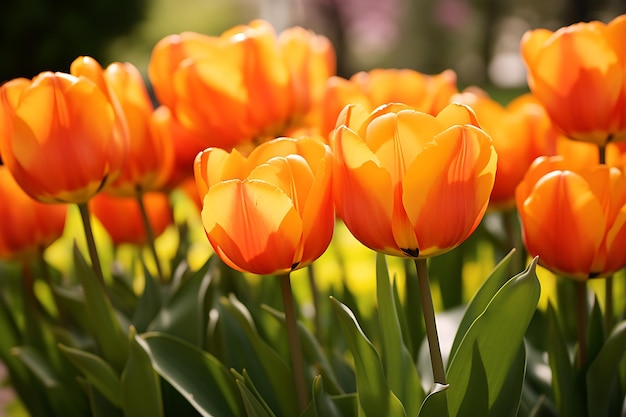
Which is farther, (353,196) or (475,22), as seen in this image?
(475,22)

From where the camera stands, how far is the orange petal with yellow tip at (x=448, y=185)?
0.66 metres

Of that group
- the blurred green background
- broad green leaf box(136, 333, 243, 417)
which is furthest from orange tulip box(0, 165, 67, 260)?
the blurred green background

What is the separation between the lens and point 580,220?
2.66ft

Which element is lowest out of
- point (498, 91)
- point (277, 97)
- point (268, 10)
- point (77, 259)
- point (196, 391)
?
point (498, 91)

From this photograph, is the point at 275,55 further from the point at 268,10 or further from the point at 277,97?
the point at 268,10

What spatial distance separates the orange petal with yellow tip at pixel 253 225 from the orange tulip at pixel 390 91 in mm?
477

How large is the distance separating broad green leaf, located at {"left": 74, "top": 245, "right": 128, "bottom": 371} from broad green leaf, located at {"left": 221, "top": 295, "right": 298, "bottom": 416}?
14 centimetres

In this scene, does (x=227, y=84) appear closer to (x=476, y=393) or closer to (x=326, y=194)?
(x=326, y=194)

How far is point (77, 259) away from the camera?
0.95 metres

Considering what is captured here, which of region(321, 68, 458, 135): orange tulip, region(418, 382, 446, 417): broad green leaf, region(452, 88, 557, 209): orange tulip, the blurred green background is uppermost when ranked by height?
region(321, 68, 458, 135): orange tulip

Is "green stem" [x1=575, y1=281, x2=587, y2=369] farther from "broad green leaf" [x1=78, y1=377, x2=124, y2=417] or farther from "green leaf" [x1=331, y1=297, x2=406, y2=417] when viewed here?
"broad green leaf" [x1=78, y1=377, x2=124, y2=417]

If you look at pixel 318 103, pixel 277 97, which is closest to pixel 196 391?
pixel 277 97

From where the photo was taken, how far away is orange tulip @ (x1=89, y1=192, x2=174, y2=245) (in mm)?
1400

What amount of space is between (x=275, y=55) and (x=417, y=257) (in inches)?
20.3
